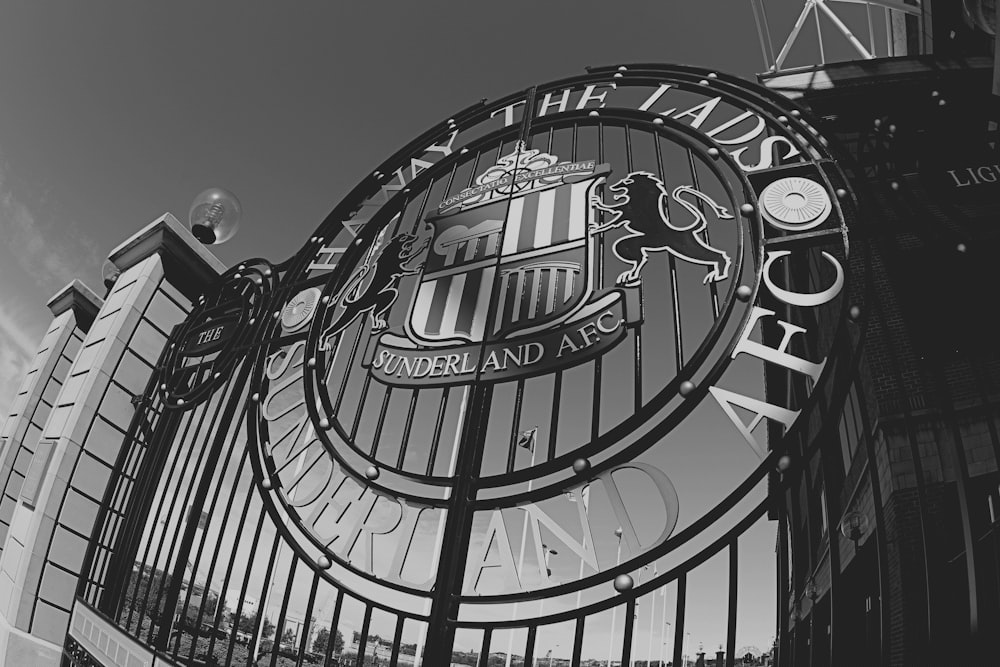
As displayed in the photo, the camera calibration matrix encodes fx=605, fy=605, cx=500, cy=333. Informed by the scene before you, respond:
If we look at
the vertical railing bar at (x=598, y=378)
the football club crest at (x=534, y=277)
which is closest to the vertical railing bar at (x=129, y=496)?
the football club crest at (x=534, y=277)

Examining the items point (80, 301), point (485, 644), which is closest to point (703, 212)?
point (485, 644)

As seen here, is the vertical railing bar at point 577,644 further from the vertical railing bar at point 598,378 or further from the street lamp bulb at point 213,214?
the street lamp bulb at point 213,214

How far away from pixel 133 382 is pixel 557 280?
384 cm

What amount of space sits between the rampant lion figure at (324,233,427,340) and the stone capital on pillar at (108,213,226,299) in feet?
6.82

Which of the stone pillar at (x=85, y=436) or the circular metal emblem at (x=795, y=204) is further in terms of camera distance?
the stone pillar at (x=85, y=436)

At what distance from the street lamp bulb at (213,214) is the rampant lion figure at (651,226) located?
3.67 m

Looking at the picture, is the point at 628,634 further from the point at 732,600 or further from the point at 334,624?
the point at 334,624

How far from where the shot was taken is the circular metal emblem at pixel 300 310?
3.95 metres

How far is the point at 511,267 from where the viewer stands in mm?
3137

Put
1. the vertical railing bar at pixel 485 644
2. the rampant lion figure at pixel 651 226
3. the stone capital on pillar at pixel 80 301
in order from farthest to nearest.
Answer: the stone capital on pillar at pixel 80 301
the rampant lion figure at pixel 651 226
the vertical railing bar at pixel 485 644

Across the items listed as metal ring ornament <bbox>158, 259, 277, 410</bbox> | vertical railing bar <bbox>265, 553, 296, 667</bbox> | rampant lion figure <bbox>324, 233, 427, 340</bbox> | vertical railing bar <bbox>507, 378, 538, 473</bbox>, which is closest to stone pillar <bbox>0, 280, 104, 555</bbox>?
metal ring ornament <bbox>158, 259, 277, 410</bbox>

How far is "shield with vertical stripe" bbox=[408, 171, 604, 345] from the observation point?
2914 millimetres

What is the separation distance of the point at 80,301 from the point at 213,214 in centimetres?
266

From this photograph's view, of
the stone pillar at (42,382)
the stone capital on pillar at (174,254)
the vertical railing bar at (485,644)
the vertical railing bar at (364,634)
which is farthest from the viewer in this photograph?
the stone pillar at (42,382)
